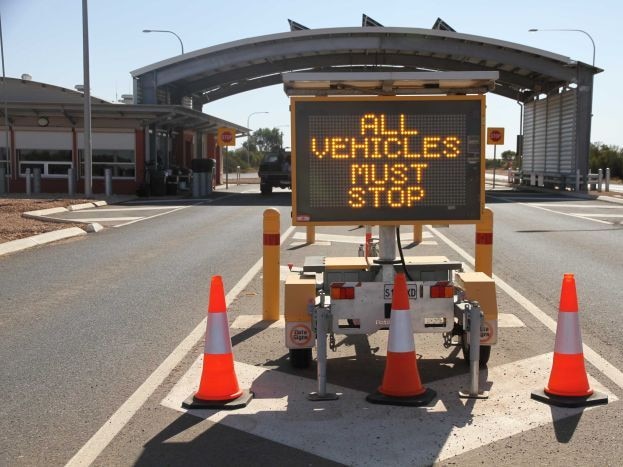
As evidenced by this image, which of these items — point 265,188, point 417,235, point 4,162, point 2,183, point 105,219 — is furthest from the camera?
point 4,162

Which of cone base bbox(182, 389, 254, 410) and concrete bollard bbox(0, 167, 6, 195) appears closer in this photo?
cone base bbox(182, 389, 254, 410)

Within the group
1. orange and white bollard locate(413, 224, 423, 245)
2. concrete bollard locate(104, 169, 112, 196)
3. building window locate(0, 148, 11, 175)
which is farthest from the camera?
building window locate(0, 148, 11, 175)

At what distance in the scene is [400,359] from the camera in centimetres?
554

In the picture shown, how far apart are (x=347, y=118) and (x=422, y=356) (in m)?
2.15

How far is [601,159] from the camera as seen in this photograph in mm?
70938

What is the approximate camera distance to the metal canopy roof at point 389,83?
600 centimetres

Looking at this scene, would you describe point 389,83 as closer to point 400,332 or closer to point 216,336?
point 400,332

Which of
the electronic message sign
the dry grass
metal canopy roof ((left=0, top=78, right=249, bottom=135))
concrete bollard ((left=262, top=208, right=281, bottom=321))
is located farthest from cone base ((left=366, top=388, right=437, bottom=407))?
metal canopy roof ((left=0, top=78, right=249, bottom=135))

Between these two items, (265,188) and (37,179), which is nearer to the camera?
(37,179)

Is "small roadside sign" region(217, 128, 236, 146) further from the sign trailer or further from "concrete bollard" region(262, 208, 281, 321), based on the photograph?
the sign trailer

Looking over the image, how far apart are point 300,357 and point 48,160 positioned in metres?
33.2

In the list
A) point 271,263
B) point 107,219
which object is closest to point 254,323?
point 271,263

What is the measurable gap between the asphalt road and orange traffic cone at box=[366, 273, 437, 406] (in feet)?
0.69

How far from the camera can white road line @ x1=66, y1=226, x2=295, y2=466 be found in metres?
4.59
